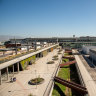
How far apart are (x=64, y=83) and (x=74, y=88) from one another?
7.31ft

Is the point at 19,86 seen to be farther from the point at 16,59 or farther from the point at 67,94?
the point at 67,94

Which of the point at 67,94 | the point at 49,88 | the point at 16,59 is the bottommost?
the point at 67,94

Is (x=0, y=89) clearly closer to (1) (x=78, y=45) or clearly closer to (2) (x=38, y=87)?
(2) (x=38, y=87)

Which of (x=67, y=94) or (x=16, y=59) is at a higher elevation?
(x=16, y=59)

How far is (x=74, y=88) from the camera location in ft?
64.4

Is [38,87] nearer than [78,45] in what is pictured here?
Yes

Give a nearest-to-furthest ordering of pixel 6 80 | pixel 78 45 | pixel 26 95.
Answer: pixel 26 95, pixel 6 80, pixel 78 45

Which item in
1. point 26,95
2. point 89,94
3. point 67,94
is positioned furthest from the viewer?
point 67,94

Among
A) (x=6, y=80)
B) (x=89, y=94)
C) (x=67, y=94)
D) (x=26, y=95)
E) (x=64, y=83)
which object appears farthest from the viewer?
(x=6, y=80)

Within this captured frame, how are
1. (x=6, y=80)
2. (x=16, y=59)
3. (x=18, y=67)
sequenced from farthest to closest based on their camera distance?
(x=18, y=67) < (x=16, y=59) < (x=6, y=80)

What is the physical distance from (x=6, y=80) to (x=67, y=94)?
12.4 m

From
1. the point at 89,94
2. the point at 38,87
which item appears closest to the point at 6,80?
the point at 38,87

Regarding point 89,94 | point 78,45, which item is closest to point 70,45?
point 78,45

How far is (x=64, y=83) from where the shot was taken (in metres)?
21.2
